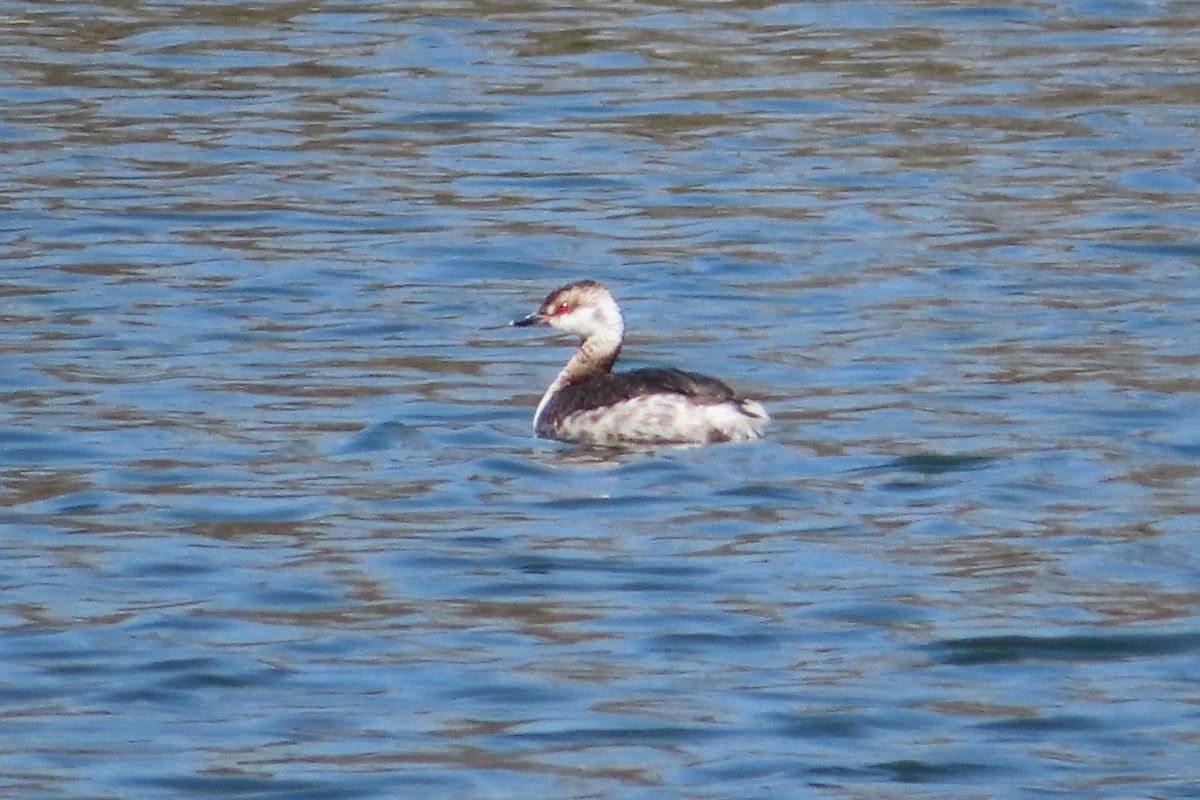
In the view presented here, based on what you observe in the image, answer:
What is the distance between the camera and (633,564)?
880 cm

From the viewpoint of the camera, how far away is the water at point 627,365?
23.9 feet

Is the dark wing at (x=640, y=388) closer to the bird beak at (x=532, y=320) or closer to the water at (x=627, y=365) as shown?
the water at (x=627, y=365)

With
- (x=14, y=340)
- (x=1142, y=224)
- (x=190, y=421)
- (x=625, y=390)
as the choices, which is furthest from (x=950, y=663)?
(x=1142, y=224)

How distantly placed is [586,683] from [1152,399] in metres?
4.04

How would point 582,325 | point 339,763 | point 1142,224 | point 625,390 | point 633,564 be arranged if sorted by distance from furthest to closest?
1. point 1142,224
2. point 582,325
3. point 625,390
4. point 633,564
5. point 339,763

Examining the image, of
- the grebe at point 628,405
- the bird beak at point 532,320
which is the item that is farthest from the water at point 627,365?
the bird beak at point 532,320

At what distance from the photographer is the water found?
23.9 ft

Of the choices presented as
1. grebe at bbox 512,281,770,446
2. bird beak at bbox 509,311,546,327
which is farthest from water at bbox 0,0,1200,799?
bird beak at bbox 509,311,546,327

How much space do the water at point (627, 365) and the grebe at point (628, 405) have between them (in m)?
0.15

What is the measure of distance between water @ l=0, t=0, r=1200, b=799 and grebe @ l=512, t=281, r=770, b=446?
6.1 inches

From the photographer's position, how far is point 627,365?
12.6 m

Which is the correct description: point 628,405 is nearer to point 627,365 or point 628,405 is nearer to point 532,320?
point 532,320

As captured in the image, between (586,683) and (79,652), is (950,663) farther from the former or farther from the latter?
(79,652)

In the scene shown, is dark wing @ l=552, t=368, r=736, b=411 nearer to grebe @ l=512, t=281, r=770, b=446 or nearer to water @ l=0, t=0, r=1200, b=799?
grebe @ l=512, t=281, r=770, b=446
